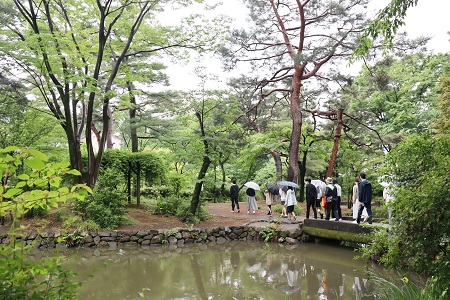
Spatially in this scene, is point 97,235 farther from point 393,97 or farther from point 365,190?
point 393,97

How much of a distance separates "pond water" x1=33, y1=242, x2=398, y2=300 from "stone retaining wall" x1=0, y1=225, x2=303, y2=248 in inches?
17.4

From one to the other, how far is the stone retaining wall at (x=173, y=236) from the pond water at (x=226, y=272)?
0.44m

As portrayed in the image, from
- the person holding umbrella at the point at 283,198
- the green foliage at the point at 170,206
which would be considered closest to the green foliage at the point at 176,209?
the green foliage at the point at 170,206

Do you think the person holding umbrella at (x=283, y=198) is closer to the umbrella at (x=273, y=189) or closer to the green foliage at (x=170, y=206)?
the umbrella at (x=273, y=189)

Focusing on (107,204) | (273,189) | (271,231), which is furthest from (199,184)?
(273,189)

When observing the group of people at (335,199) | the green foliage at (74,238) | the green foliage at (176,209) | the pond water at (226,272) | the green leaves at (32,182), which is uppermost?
the green leaves at (32,182)

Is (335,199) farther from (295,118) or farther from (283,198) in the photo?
(295,118)

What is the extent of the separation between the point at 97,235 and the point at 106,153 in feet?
15.6

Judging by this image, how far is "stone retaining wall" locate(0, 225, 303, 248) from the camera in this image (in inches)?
452

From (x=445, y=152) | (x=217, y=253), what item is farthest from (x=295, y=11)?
(x=445, y=152)

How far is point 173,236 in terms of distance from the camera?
12562mm

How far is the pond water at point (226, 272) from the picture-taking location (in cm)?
693

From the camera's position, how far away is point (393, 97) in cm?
2306

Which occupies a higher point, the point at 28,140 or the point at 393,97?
the point at 393,97
